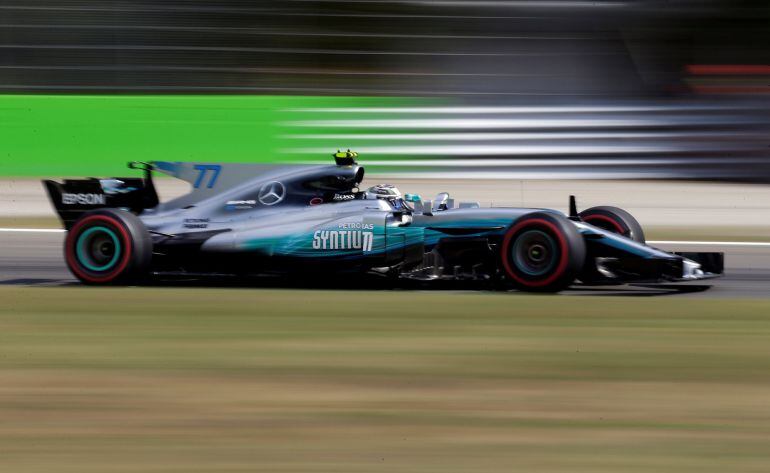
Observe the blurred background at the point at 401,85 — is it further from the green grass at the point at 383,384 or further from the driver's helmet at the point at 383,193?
the green grass at the point at 383,384

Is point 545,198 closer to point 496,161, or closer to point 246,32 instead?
point 496,161

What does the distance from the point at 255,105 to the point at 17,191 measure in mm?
3028

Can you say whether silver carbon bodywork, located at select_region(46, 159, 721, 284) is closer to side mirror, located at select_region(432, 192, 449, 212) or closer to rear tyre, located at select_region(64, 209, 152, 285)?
side mirror, located at select_region(432, 192, 449, 212)

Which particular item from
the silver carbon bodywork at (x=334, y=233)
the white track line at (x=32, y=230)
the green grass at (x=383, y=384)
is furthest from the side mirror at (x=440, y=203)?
the white track line at (x=32, y=230)

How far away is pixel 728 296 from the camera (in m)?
8.05

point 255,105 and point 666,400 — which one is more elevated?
point 255,105

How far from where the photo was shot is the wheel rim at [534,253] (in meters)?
7.61

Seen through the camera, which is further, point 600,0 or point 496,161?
point 600,0

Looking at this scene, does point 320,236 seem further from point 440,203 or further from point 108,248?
point 108,248

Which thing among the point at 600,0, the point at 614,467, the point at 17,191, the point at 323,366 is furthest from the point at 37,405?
the point at 600,0

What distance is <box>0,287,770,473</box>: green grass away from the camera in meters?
4.02

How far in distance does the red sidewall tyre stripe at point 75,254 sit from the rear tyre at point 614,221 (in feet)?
11.0

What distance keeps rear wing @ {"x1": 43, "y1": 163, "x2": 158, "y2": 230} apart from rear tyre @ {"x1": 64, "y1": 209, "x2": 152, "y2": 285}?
0.29 m

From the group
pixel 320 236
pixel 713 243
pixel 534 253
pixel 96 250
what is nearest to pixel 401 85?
pixel 713 243
